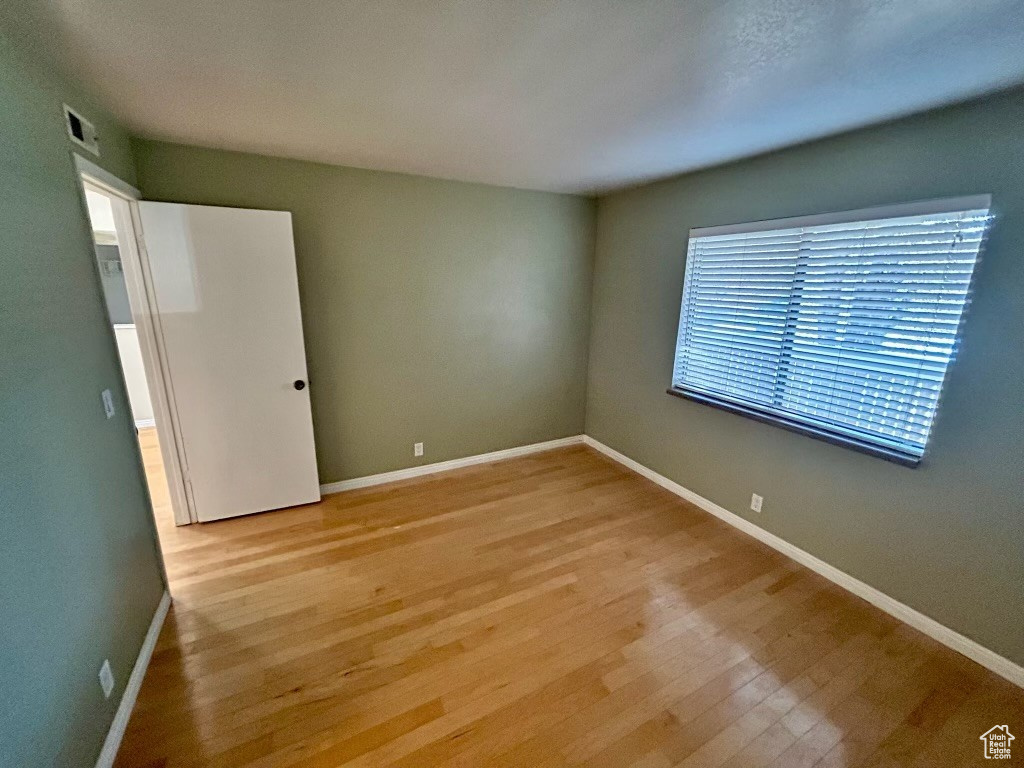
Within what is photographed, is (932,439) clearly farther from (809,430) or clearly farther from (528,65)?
(528,65)

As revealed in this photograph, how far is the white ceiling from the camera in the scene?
3.62 feet

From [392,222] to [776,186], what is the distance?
8.23 ft

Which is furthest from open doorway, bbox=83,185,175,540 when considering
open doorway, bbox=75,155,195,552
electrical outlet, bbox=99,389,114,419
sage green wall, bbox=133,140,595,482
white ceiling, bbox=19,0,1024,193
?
white ceiling, bbox=19,0,1024,193

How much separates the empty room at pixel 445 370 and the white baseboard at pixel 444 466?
100mm

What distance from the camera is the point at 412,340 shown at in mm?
3092

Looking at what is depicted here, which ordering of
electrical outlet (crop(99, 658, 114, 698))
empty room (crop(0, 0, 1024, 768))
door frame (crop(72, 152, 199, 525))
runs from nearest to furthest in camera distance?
empty room (crop(0, 0, 1024, 768)) < electrical outlet (crop(99, 658, 114, 698)) < door frame (crop(72, 152, 199, 525))

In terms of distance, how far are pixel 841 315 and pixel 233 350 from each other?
11.7 feet

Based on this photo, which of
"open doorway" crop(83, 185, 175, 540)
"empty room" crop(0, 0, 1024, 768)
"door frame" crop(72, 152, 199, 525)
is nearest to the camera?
"empty room" crop(0, 0, 1024, 768)

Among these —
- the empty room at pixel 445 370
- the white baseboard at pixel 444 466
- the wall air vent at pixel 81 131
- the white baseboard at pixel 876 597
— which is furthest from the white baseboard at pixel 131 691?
the white baseboard at pixel 876 597

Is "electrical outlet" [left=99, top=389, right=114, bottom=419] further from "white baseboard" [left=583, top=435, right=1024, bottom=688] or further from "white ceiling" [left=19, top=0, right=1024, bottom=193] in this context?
"white baseboard" [left=583, top=435, right=1024, bottom=688]

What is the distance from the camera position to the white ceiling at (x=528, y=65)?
3.62 feet

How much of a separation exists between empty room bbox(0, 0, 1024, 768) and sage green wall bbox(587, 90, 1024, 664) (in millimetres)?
14

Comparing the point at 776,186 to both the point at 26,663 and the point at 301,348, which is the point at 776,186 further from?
the point at 26,663

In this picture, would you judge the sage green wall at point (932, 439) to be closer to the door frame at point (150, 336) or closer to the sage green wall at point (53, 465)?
the sage green wall at point (53, 465)
